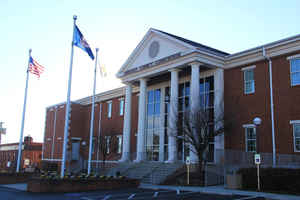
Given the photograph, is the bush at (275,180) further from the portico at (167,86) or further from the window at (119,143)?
the window at (119,143)

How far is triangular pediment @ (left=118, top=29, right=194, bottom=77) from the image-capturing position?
96.2 feet

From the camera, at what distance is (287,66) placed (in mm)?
24344

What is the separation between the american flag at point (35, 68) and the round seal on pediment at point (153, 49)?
9.84m

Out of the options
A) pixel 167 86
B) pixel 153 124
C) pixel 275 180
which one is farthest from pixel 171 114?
pixel 275 180

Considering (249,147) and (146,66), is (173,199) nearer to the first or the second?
(249,147)

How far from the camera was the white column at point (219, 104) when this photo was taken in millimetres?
24922

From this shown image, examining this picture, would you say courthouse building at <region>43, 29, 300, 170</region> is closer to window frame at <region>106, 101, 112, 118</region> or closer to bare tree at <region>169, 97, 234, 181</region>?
bare tree at <region>169, 97, 234, 181</region>

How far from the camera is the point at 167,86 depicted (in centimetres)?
3306

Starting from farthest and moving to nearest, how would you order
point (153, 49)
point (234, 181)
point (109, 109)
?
point (109, 109) → point (153, 49) → point (234, 181)

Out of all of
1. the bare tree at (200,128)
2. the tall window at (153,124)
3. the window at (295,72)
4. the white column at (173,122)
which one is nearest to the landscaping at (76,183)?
the white column at (173,122)

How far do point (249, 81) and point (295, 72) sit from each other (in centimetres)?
371

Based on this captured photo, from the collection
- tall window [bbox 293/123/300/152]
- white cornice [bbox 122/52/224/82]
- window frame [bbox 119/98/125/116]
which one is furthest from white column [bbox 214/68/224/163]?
window frame [bbox 119/98/125/116]

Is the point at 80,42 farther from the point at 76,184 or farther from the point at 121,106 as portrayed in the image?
the point at 121,106

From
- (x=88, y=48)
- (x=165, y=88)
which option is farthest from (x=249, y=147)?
(x=88, y=48)
